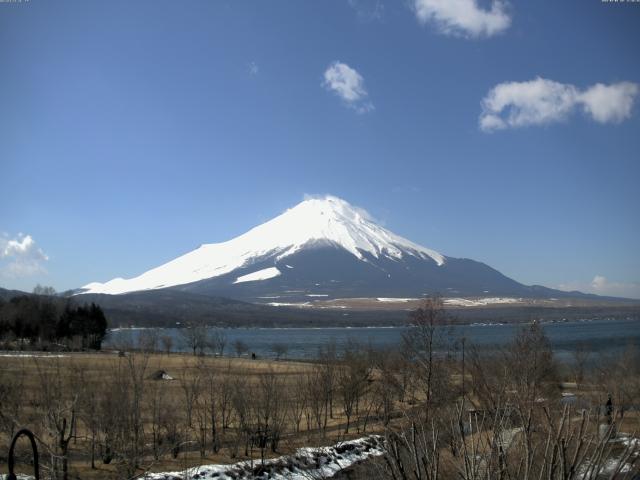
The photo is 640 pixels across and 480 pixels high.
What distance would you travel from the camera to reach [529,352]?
27.8 metres

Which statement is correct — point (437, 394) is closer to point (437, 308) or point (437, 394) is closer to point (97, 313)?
point (437, 308)

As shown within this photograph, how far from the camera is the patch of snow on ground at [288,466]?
728 inches

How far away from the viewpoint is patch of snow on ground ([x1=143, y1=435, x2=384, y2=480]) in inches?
728

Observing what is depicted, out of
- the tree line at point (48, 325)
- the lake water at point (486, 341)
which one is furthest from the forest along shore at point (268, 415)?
the tree line at point (48, 325)

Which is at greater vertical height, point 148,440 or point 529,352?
point 529,352

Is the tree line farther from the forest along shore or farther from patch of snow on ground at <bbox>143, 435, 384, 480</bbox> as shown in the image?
patch of snow on ground at <bbox>143, 435, 384, 480</bbox>

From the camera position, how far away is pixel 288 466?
21203mm

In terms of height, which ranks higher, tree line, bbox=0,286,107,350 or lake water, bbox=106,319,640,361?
tree line, bbox=0,286,107,350

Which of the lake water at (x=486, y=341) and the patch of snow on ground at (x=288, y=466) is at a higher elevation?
the patch of snow on ground at (x=288, y=466)

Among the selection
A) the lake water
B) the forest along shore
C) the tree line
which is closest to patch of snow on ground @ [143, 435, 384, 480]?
the forest along shore

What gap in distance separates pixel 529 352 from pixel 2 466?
878 inches

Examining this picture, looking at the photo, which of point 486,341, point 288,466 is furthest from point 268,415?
point 486,341

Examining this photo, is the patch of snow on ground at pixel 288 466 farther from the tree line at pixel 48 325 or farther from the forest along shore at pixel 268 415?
the tree line at pixel 48 325

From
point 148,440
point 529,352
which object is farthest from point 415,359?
point 148,440
